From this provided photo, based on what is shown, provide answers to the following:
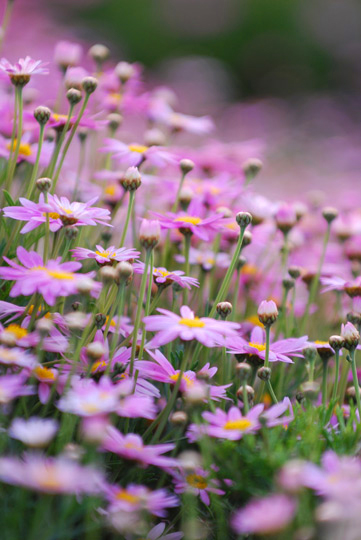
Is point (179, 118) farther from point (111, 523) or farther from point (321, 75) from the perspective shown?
point (321, 75)

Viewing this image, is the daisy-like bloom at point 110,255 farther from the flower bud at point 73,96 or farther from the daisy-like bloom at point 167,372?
the flower bud at point 73,96

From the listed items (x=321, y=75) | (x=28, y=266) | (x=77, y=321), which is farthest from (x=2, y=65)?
(x=321, y=75)

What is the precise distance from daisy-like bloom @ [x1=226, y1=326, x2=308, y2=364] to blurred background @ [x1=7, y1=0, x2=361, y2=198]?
3.59m

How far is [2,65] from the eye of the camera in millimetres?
1042

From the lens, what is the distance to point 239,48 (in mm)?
6180

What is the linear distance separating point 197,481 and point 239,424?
4.2 inches

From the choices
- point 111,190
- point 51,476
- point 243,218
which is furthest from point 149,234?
point 111,190

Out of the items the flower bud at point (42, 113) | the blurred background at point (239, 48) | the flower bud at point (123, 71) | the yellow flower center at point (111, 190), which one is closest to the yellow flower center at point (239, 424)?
the flower bud at point (42, 113)

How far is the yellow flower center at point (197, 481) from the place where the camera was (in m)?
0.82

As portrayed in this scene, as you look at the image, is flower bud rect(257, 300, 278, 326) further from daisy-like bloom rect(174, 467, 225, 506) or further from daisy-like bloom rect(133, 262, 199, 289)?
daisy-like bloom rect(174, 467, 225, 506)

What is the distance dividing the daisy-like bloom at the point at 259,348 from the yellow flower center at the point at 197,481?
0.62ft

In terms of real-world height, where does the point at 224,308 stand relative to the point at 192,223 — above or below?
below

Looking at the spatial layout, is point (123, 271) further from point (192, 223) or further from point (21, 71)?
point (21, 71)

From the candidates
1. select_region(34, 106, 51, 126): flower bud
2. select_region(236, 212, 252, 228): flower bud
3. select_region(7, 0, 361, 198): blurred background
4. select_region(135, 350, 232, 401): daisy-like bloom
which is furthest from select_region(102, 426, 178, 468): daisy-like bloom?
select_region(7, 0, 361, 198): blurred background
